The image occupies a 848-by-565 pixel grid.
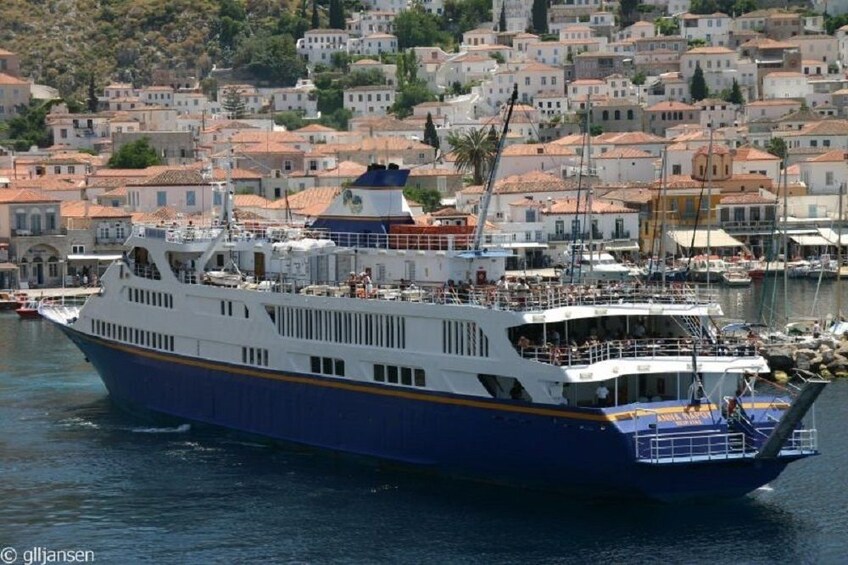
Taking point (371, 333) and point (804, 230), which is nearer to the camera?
point (371, 333)

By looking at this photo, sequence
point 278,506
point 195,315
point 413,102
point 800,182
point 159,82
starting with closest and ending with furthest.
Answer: point 278,506, point 195,315, point 800,182, point 413,102, point 159,82

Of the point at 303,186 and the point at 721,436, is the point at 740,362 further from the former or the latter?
the point at 303,186

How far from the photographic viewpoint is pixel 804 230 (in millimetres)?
98812

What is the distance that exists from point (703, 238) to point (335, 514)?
176 ft

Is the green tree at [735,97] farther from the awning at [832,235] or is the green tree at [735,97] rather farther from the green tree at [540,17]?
the awning at [832,235]

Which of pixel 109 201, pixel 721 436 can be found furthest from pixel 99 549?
pixel 109 201

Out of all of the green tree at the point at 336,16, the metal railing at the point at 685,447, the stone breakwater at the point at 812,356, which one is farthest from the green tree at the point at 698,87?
the metal railing at the point at 685,447

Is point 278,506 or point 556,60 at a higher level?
point 556,60

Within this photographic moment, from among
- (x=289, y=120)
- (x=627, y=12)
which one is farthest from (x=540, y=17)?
(x=289, y=120)

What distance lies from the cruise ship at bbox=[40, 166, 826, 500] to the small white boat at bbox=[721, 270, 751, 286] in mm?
36492

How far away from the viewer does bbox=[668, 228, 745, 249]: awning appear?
93.6 meters

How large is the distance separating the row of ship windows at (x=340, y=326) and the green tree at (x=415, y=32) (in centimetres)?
11268

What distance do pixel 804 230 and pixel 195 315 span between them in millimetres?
53114

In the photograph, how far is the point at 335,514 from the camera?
42.7 metres
